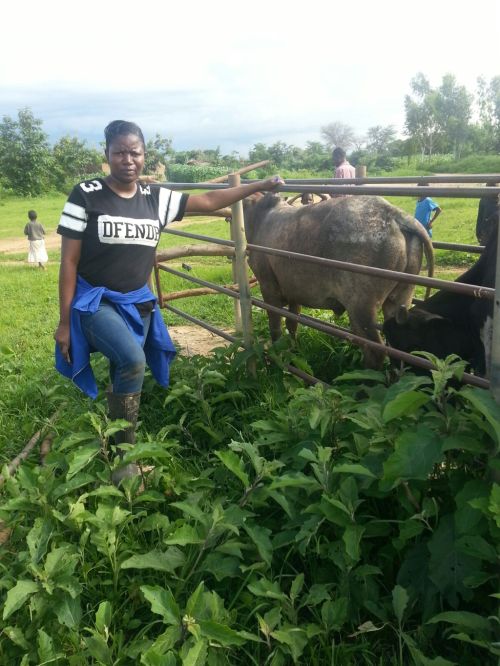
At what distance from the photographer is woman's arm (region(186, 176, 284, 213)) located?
329 centimetres

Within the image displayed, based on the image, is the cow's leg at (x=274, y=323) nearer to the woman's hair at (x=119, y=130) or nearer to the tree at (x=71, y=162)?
the woman's hair at (x=119, y=130)

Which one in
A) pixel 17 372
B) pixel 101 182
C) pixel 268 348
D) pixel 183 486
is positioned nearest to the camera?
pixel 183 486

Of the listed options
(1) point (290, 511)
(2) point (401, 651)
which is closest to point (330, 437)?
(1) point (290, 511)

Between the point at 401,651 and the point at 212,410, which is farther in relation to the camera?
the point at 212,410

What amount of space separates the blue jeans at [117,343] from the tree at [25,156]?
43.6 m

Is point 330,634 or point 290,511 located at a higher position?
point 290,511

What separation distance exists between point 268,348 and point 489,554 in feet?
7.52

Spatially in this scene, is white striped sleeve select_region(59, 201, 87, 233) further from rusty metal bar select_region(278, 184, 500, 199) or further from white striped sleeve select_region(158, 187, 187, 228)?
rusty metal bar select_region(278, 184, 500, 199)

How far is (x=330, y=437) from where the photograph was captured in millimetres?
2404

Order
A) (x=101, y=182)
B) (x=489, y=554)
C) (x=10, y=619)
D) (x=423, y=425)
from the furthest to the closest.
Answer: (x=101, y=182), (x=10, y=619), (x=423, y=425), (x=489, y=554)

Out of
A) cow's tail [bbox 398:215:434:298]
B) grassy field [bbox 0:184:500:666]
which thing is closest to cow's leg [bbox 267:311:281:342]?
cow's tail [bbox 398:215:434:298]

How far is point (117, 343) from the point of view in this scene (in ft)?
9.04

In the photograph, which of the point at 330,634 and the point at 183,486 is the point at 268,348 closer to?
the point at 183,486

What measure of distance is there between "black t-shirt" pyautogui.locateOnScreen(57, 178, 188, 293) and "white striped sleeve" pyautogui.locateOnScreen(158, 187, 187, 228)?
0.13 feet
